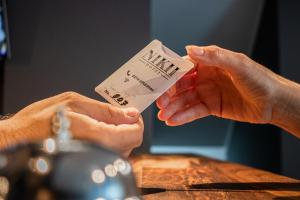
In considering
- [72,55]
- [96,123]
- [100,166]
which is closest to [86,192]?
[100,166]

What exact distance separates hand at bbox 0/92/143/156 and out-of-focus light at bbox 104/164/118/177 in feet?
0.88

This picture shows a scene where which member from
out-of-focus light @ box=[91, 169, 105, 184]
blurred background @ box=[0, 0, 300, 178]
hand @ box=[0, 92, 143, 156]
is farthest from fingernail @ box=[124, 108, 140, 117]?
blurred background @ box=[0, 0, 300, 178]

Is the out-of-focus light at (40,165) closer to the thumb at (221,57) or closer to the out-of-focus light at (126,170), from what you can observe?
the out-of-focus light at (126,170)

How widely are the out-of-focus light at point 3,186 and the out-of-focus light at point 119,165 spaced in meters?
0.09

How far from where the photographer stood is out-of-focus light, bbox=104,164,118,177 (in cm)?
34

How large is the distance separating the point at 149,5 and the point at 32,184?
2.40 meters

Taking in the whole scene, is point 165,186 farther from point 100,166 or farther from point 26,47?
point 26,47

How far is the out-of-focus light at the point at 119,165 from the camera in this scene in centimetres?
36

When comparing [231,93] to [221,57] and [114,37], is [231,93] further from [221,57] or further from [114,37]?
[114,37]

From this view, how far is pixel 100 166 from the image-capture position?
1.12ft

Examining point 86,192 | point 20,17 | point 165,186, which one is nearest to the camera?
point 86,192

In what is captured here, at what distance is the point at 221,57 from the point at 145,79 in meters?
0.23

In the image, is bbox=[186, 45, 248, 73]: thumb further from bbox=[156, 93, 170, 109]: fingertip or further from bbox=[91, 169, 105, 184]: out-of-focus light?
bbox=[91, 169, 105, 184]: out-of-focus light

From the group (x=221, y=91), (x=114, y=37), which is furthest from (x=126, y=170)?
(x=114, y=37)
